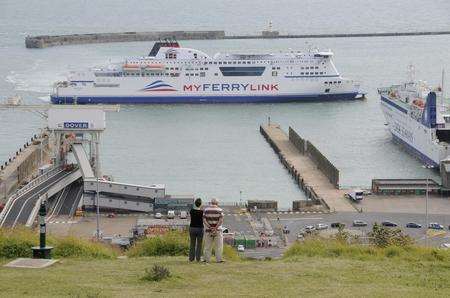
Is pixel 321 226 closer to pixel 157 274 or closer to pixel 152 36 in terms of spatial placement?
pixel 157 274

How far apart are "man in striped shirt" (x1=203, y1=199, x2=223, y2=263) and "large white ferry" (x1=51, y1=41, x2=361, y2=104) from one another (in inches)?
1472

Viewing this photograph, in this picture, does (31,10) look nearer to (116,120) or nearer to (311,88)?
(311,88)

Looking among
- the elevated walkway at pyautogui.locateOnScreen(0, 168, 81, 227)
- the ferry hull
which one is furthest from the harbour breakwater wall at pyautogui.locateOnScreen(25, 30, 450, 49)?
the elevated walkway at pyautogui.locateOnScreen(0, 168, 81, 227)

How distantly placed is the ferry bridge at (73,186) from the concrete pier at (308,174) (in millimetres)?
3671

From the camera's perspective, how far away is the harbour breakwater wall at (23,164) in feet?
84.0

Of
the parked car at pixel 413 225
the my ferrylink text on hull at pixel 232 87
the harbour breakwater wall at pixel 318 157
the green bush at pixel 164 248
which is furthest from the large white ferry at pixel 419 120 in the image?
the green bush at pixel 164 248

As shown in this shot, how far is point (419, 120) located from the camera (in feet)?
107

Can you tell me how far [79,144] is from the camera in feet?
86.8

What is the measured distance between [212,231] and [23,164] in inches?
758

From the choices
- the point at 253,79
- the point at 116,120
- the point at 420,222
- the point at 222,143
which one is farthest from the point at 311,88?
the point at 420,222

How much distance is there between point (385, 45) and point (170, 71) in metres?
18.0

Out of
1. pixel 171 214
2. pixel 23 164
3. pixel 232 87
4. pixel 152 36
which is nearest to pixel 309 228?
pixel 171 214

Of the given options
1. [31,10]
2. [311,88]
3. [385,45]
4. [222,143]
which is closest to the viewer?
[222,143]

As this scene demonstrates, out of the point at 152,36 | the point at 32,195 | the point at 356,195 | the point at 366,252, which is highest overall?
the point at 152,36
